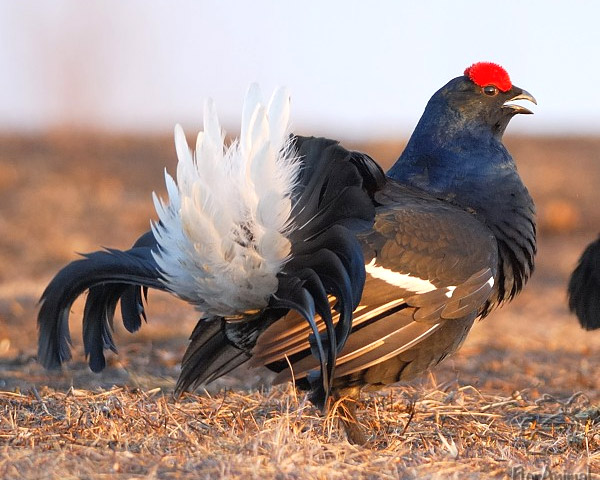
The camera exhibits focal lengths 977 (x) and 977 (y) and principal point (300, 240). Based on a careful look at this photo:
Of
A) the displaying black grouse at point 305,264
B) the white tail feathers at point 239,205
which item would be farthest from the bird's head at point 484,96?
the white tail feathers at point 239,205

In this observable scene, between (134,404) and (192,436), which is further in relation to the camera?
(134,404)

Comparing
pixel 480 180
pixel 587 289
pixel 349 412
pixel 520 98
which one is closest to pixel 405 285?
pixel 349 412

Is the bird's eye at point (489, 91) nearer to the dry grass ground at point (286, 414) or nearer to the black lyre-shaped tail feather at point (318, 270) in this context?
the black lyre-shaped tail feather at point (318, 270)

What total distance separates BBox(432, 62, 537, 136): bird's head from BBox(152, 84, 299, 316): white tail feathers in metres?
1.02

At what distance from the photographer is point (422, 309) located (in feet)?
11.0

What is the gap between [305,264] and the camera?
10.8ft

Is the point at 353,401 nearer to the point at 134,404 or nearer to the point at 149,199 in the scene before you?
the point at 134,404

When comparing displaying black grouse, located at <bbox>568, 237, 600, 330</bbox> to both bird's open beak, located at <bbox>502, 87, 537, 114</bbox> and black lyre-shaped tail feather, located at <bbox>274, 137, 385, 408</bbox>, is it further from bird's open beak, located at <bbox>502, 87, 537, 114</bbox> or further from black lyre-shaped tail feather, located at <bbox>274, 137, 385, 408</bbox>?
black lyre-shaped tail feather, located at <bbox>274, 137, 385, 408</bbox>

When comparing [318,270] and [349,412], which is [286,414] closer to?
[349,412]

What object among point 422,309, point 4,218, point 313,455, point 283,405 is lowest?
point 4,218

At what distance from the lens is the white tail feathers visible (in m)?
3.23

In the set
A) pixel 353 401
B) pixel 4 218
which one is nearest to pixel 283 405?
pixel 353 401

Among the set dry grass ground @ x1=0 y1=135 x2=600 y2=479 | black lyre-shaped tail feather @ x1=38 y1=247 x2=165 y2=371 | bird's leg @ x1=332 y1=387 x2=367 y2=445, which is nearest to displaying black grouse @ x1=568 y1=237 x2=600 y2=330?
dry grass ground @ x1=0 y1=135 x2=600 y2=479

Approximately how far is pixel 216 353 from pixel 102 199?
10081 millimetres
